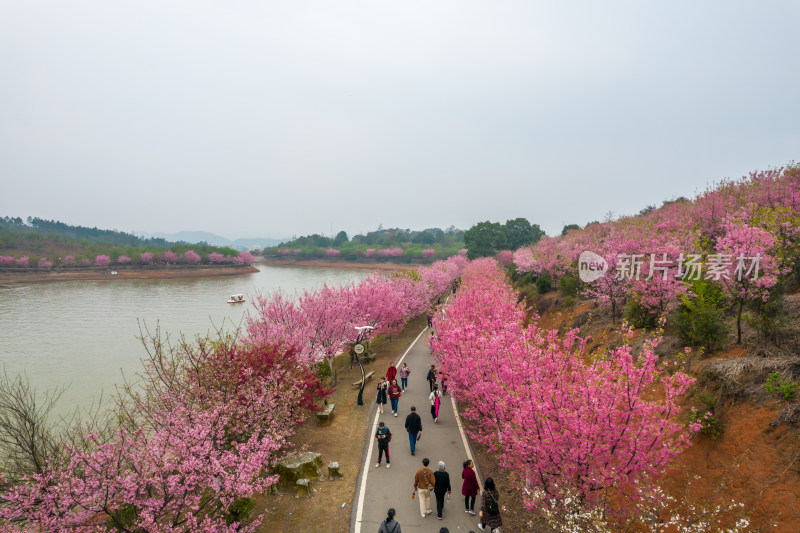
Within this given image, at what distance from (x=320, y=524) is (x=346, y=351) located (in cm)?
2053

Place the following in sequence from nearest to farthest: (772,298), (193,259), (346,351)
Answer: (772,298)
(346,351)
(193,259)

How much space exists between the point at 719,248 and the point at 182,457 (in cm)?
2146

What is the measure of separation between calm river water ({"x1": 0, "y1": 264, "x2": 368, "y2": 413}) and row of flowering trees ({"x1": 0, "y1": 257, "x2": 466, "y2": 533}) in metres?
7.05

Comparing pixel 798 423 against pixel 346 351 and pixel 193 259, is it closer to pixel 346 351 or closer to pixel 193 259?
pixel 346 351

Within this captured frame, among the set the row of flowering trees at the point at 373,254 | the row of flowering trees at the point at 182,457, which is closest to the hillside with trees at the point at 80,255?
the row of flowering trees at the point at 373,254

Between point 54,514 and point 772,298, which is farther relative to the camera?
point 772,298

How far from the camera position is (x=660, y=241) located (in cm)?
2030

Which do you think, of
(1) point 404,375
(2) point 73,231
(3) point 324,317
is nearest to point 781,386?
(1) point 404,375

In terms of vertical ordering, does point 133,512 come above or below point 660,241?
below

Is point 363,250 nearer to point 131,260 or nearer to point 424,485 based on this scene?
point 131,260

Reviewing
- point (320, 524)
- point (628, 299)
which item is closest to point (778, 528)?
point (320, 524)

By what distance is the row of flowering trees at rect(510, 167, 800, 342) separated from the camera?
12828mm

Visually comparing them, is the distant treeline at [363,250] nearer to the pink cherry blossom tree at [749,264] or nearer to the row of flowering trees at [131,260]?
the row of flowering trees at [131,260]

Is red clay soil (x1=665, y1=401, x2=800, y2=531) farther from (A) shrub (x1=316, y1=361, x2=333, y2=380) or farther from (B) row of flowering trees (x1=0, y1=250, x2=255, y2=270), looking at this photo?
(B) row of flowering trees (x1=0, y1=250, x2=255, y2=270)
